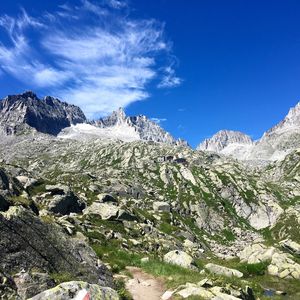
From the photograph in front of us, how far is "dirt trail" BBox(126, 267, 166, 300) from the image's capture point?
2356 centimetres

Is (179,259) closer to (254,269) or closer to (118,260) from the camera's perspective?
(118,260)

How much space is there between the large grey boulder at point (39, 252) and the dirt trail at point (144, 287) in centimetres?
183

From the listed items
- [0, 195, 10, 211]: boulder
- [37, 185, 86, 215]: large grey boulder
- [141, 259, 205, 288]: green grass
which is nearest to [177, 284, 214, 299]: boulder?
[141, 259, 205, 288]: green grass

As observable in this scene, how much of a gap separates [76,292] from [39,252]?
16.7 feet

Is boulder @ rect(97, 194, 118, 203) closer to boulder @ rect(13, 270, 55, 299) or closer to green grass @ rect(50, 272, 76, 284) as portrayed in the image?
green grass @ rect(50, 272, 76, 284)

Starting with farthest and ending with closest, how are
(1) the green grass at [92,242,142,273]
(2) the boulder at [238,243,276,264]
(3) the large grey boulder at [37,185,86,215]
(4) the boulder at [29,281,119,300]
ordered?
(3) the large grey boulder at [37,185,86,215] < (2) the boulder at [238,243,276,264] < (1) the green grass at [92,242,142,273] < (4) the boulder at [29,281,119,300]

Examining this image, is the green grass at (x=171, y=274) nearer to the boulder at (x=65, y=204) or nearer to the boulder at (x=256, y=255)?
the boulder at (x=256, y=255)

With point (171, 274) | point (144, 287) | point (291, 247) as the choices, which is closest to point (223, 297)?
point (144, 287)

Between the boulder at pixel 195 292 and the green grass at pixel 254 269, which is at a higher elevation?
the green grass at pixel 254 269

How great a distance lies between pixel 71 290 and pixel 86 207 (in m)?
113

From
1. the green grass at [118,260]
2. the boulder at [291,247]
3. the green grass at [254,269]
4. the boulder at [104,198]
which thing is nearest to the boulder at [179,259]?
the green grass at [118,260]

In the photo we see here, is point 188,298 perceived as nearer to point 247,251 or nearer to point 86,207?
point 247,251

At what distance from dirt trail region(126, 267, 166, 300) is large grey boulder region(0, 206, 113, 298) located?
1.83 metres

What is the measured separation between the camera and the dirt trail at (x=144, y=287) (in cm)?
2356
